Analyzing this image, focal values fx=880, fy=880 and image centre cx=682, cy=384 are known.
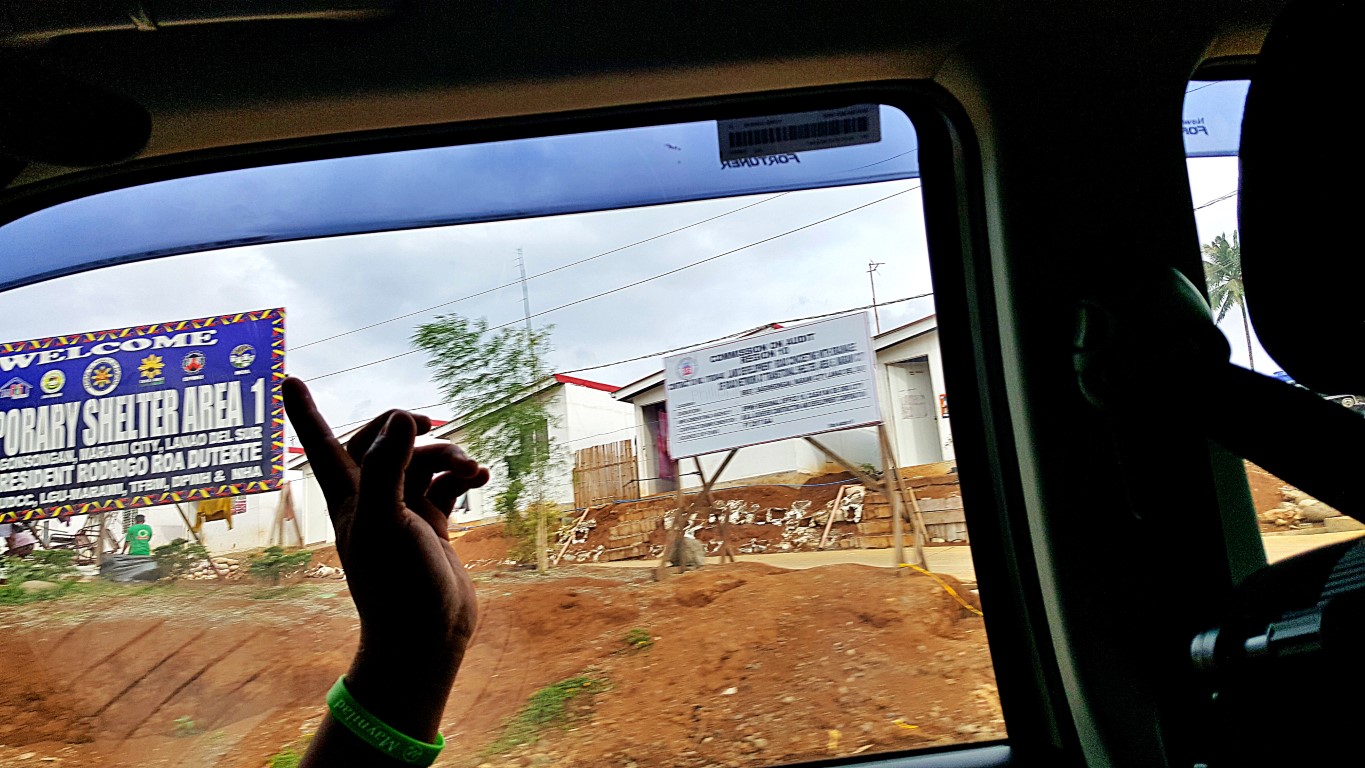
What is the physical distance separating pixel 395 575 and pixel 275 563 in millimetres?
619

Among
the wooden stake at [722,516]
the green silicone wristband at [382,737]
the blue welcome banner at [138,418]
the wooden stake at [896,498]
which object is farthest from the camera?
the wooden stake at [722,516]

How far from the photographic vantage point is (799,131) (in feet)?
5.71

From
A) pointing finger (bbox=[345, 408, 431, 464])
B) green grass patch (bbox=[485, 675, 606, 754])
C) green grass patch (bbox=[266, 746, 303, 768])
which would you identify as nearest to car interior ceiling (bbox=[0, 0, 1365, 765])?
pointing finger (bbox=[345, 408, 431, 464])

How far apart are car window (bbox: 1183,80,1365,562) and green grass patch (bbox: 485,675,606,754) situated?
4.17 feet

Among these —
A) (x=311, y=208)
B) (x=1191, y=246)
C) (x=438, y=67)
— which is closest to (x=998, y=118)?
(x=1191, y=246)

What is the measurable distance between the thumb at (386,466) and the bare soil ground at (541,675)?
0.39 m

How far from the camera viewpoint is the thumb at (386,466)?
47.7 inches

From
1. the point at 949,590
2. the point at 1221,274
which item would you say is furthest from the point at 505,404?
the point at 1221,274

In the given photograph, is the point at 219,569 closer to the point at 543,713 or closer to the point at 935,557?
the point at 543,713

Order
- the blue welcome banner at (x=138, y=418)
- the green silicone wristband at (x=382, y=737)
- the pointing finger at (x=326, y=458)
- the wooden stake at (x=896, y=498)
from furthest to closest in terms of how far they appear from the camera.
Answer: the wooden stake at (x=896, y=498) → the blue welcome banner at (x=138, y=418) → the pointing finger at (x=326, y=458) → the green silicone wristband at (x=382, y=737)

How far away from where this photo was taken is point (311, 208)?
1759 millimetres

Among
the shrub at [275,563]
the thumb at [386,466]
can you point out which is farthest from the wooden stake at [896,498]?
the shrub at [275,563]

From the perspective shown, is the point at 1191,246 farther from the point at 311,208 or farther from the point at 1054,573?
the point at 311,208

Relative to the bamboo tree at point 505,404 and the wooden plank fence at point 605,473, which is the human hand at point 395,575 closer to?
the bamboo tree at point 505,404
